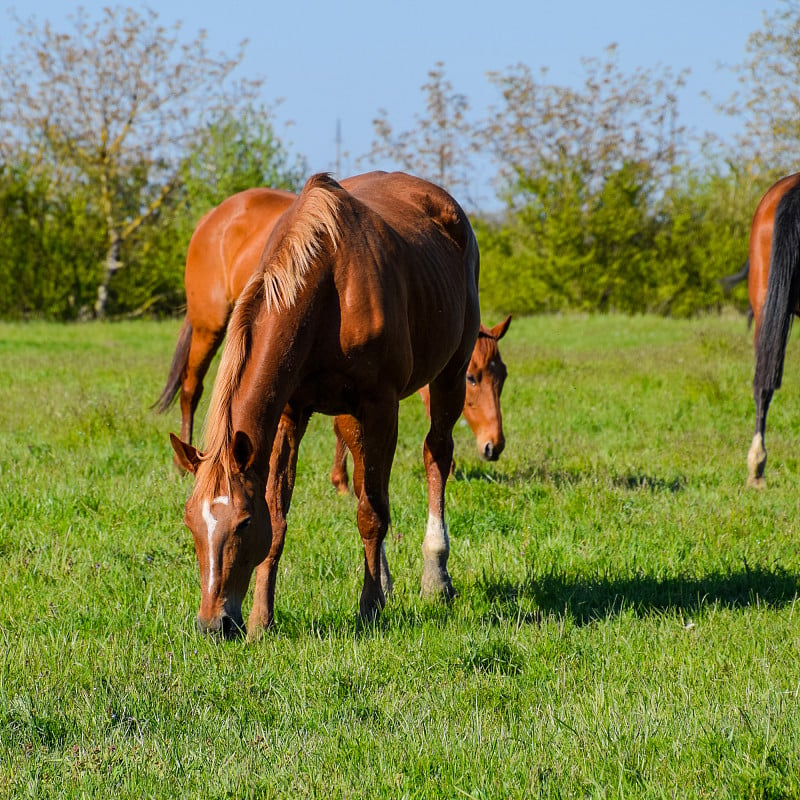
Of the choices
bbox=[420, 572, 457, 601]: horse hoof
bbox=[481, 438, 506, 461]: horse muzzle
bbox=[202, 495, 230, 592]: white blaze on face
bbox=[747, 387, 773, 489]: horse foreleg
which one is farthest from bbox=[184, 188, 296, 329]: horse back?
bbox=[202, 495, 230, 592]: white blaze on face

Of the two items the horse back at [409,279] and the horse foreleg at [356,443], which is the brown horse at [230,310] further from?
the horse foreleg at [356,443]

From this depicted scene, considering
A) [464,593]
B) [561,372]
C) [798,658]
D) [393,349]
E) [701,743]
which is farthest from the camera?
[561,372]

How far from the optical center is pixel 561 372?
12.9 meters

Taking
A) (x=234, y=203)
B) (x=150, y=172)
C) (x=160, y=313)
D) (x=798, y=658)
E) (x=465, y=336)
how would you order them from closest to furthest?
(x=798, y=658) < (x=465, y=336) < (x=234, y=203) < (x=160, y=313) < (x=150, y=172)

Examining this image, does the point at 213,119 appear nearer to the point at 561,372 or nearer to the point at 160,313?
the point at 160,313

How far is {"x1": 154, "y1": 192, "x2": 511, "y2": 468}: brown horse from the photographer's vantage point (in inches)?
292

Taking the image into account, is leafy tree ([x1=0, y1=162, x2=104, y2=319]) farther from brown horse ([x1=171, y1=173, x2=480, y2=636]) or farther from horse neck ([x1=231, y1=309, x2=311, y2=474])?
horse neck ([x1=231, y1=309, x2=311, y2=474])

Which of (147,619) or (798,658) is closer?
(798,658)

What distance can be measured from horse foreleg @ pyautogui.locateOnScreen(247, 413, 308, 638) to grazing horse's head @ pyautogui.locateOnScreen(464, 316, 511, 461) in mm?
2968

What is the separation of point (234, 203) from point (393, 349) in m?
4.39

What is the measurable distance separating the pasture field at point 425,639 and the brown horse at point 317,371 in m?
0.34

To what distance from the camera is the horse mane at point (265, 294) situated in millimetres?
3604

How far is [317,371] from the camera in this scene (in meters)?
4.11

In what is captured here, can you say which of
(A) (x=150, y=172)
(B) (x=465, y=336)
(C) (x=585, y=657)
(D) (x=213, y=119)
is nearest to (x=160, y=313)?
(A) (x=150, y=172)
